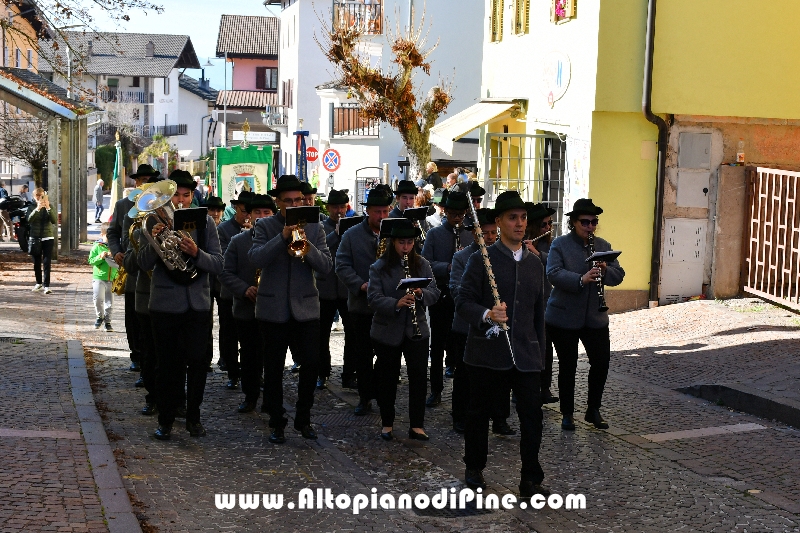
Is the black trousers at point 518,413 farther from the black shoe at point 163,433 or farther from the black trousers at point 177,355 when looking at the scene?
the black shoe at point 163,433

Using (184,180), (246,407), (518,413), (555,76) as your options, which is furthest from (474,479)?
(555,76)

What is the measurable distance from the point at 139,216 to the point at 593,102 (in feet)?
32.4

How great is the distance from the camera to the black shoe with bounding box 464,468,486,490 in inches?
312

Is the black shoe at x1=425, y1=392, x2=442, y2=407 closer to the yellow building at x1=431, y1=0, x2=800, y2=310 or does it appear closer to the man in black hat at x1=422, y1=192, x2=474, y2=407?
the man in black hat at x1=422, y1=192, x2=474, y2=407

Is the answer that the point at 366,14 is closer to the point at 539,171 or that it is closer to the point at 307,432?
the point at 539,171

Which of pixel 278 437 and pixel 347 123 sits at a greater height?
pixel 347 123

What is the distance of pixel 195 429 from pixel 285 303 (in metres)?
1.27

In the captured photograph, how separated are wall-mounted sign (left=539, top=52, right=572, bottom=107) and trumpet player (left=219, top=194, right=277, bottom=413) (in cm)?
931

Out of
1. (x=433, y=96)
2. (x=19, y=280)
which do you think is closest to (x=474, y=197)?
(x=19, y=280)

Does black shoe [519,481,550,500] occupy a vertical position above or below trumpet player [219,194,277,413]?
below

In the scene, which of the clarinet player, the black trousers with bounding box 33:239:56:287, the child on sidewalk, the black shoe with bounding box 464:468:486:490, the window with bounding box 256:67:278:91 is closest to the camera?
the black shoe with bounding box 464:468:486:490

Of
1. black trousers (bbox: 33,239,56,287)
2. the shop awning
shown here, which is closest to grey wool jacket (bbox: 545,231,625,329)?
the shop awning

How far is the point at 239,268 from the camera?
10172mm

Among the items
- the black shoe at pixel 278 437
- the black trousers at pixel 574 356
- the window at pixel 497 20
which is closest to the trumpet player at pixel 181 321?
the black shoe at pixel 278 437
